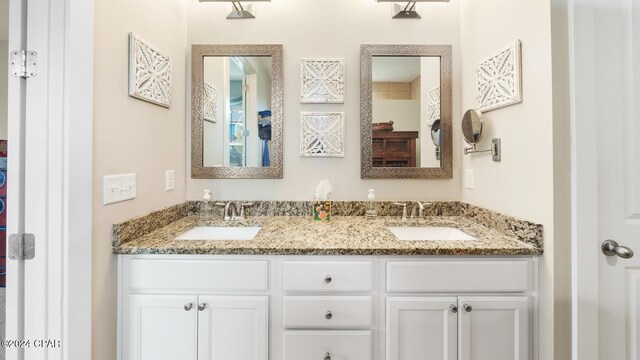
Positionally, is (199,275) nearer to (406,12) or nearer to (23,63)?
(23,63)

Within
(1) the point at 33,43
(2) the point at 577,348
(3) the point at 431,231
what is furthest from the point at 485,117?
(1) the point at 33,43

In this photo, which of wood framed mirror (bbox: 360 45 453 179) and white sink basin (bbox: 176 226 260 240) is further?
wood framed mirror (bbox: 360 45 453 179)

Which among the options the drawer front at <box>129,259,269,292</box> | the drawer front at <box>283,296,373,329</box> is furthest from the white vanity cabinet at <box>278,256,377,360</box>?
the drawer front at <box>129,259,269,292</box>

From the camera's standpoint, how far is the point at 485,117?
5.40ft

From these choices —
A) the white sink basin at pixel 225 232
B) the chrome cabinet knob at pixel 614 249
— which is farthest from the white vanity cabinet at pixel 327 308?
the white sink basin at pixel 225 232

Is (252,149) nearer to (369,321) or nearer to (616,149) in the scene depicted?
(369,321)

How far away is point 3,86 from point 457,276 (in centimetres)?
185

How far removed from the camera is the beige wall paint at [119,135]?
3.88 ft

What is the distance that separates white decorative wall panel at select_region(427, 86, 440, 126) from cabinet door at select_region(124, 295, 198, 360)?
162 centimetres

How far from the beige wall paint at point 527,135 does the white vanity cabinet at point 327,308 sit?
0.10 meters

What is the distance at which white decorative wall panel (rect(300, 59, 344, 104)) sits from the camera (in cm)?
190

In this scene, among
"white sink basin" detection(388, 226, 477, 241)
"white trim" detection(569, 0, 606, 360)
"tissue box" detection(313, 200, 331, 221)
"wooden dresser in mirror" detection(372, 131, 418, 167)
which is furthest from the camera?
"wooden dresser in mirror" detection(372, 131, 418, 167)

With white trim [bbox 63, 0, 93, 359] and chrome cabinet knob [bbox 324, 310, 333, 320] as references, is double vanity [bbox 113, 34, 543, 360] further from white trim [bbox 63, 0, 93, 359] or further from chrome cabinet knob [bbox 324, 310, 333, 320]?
white trim [bbox 63, 0, 93, 359]

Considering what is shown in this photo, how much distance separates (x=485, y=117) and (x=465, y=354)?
3.81 ft
